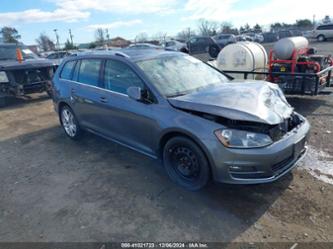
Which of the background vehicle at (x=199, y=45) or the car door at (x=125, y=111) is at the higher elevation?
the car door at (x=125, y=111)

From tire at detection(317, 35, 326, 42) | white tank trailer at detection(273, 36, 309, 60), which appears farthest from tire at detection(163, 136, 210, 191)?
tire at detection(317, 35, 326, 42)

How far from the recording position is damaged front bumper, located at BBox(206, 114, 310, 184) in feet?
9.78

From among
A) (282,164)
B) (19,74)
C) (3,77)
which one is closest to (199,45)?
(19,74)

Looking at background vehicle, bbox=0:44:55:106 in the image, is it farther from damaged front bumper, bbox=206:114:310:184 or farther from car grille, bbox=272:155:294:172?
car grille, bbox=272:155:294:172

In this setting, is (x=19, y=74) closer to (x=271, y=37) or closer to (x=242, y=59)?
(x=242, y=59)

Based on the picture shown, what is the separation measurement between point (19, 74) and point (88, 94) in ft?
19.3

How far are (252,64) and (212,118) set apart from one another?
17.2 ft

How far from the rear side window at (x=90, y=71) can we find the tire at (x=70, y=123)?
32.2 inches

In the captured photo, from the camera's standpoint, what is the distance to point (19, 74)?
9297 millimetres

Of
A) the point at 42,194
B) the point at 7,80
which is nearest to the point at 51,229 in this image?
the point at 42,194

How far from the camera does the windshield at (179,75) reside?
12.3 feet

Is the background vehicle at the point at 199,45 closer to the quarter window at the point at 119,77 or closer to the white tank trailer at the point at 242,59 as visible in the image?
the white tank trailer at the point at 242,59

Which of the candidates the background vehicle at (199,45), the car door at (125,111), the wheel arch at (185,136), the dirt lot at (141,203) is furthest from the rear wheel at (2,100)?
the background vehicle at (199,45)

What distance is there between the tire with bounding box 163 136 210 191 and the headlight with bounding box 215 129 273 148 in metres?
0.33
